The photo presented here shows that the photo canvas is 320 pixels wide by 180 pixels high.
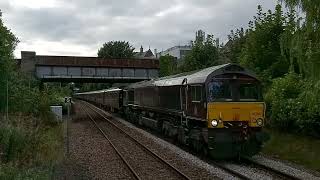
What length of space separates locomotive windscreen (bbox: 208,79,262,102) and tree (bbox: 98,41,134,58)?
90464 millimetres

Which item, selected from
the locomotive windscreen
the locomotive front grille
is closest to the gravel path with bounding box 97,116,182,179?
the locomotive front grille

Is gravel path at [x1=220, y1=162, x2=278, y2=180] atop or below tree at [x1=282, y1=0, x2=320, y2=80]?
below

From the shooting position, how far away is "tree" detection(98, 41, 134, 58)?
107 meters

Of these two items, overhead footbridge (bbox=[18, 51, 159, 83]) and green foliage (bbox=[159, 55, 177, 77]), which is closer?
overhead footbridge (bbox=[18, 51, 159, 83])

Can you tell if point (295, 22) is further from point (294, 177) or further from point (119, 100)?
point (119, 100)

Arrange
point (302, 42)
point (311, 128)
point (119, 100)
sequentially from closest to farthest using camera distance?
point (302, 42) → point (311, 128) → point (119, 100)

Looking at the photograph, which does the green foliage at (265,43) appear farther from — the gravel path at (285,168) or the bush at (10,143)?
the bush at (10,143)

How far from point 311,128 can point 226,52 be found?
2989cm

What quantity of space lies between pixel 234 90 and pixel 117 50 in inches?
3629

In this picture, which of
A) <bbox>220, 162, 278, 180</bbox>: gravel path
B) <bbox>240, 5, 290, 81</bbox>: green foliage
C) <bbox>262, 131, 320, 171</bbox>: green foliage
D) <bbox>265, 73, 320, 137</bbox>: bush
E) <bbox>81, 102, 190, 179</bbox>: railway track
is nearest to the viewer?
<bbox>220, 162, 278, 180</bbox>: gravel path

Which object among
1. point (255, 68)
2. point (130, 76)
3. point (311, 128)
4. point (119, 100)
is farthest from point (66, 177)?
point (130, 76)

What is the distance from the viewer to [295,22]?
17.9m

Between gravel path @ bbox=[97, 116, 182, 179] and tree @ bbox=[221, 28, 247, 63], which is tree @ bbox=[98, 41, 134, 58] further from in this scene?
gravel path @ bbox=[97, 116, 182, 179]

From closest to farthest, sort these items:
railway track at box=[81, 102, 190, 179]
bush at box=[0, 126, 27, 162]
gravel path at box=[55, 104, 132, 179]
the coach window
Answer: railway track at box=[81, 102, 190, 179] → gravel path at box=[55, 104, 132, 179] → bush at box=[0, 126, 27, 162] → the coach window
